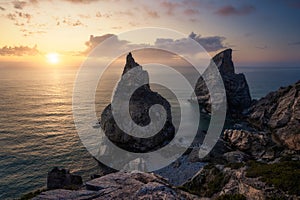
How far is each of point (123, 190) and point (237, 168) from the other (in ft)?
56.2

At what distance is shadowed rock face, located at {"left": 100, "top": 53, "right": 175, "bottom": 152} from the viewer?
59438 millimetres

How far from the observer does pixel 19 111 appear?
97125 mm

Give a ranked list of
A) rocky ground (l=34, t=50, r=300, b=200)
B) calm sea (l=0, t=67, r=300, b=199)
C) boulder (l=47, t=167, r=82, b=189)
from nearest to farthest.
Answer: rocky ground (l=34, t=50, r=300, b=200)
boulder (l=47, t=167, r=82, b=189)
calm sea (l=0, t=67, r=300, b=199)

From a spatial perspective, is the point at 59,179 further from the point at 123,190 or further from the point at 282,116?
the point at 282,116

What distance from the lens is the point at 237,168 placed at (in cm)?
2670

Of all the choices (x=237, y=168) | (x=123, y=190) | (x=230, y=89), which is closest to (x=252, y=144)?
(x=237, y=168)

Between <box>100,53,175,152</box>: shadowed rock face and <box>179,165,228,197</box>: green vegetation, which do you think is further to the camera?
<box>100,53,175,152</box>: shadowed rock face

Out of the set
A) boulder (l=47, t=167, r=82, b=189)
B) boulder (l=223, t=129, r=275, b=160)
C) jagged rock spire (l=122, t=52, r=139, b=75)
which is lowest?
boulder (l=223, t=129, r=275, b=160)

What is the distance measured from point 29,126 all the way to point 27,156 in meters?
26.2

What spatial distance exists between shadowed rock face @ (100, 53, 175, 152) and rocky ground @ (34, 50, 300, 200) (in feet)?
33.7

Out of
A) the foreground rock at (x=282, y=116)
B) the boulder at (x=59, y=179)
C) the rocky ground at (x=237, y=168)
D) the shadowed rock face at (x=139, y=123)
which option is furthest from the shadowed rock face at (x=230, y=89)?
the boulder at (x=59, y=179)

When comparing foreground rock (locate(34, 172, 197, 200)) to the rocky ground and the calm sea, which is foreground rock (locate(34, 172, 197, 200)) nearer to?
the rocky ground

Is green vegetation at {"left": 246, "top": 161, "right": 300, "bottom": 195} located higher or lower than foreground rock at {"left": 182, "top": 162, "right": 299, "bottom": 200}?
higher

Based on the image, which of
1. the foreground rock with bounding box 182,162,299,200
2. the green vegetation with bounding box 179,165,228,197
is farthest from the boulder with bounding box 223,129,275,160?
the foreground rock with bounding box 182,162,299,200
